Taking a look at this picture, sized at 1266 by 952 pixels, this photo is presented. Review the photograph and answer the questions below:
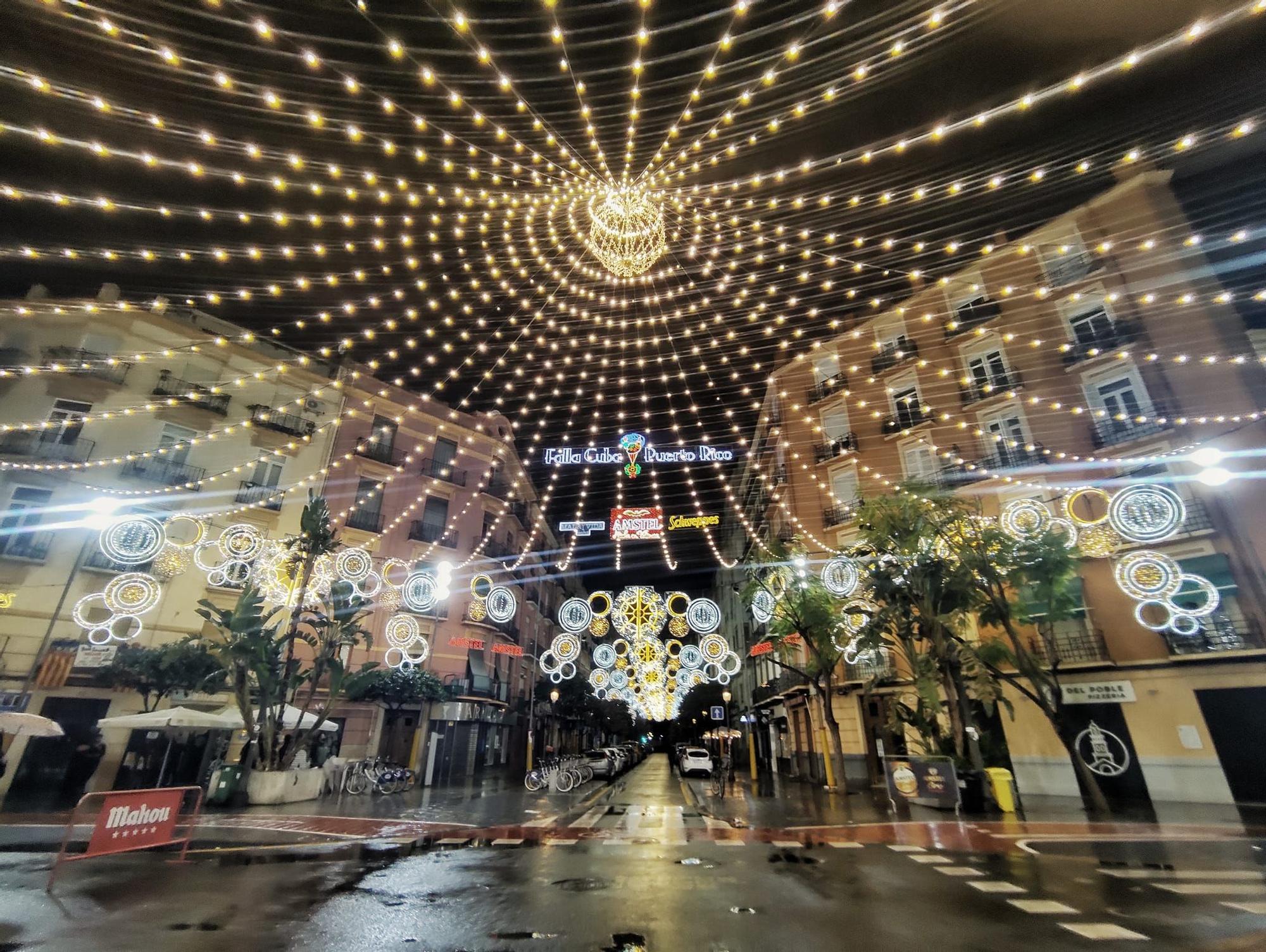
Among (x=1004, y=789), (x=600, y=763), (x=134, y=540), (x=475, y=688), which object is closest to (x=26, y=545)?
(x=134, y=540)

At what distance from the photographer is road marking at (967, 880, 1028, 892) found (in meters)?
6.14

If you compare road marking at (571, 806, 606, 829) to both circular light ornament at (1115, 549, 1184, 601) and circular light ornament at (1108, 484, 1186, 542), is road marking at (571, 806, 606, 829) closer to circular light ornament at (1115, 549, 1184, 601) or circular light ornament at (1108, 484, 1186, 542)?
circular light ornament at (1108, 484, 1186, 542)

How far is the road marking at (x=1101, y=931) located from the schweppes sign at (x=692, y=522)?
11.9 metres

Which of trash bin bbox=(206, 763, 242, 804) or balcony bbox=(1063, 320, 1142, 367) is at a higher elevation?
balcony bbox=(1063, 320, 1142, 367)

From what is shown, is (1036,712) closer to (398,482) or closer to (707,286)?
(707,286)

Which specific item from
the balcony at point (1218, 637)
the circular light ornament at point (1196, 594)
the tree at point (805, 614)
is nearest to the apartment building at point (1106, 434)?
the balcony at point (1218, 637)

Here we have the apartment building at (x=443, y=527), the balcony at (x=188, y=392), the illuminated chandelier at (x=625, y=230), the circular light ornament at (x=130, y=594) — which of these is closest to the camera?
the illuminated chandelier at (x=625, y=230)

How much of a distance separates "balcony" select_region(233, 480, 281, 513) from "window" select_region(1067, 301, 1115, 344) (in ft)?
92.0

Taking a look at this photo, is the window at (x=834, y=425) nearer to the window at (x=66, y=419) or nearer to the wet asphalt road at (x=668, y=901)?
the wet asphalt road at (x=668, y=901)

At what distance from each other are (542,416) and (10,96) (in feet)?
33.5

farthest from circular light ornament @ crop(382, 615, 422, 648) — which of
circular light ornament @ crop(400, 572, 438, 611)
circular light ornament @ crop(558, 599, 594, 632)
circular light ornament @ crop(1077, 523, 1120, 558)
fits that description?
circular light ornament @ crop(1077, 523, 1120, 558)

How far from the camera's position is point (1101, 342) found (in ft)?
53.8

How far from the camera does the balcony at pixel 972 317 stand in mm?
19203

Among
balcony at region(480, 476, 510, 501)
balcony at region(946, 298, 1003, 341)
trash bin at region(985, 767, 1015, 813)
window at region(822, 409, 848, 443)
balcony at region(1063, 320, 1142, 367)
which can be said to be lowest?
trash bin at region(985, 767, 1015, 813)
